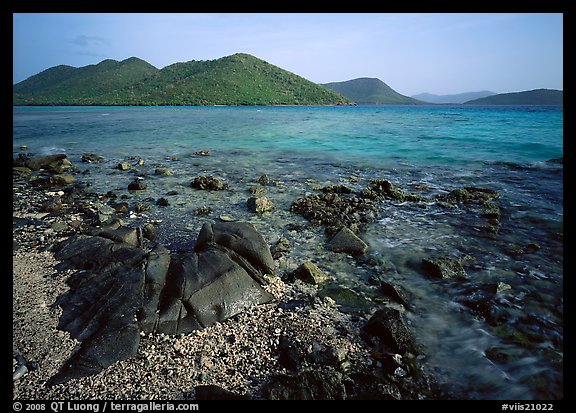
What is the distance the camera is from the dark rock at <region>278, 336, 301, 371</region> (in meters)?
4.71

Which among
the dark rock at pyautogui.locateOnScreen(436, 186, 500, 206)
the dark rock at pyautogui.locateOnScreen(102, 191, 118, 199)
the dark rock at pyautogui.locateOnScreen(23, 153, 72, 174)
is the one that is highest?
the dark rock at pyautogui.locateOnScreen(23, 153, 72, 174)

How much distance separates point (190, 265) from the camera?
249 inches

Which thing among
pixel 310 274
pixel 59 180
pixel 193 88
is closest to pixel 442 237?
pixel 310 274

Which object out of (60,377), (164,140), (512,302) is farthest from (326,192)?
(164,140)

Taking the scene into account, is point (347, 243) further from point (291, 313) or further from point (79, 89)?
point (79, 89)

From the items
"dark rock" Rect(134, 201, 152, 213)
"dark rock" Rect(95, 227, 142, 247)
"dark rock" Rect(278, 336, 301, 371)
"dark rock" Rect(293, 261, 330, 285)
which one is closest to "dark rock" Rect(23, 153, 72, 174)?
"dark rock" Rect(134, 201, 152, 213)

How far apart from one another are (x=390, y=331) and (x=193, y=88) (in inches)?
6472

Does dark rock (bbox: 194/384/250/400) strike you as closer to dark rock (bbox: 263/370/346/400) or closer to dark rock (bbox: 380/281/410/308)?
dark rock (bbox: 263/370/346/400)

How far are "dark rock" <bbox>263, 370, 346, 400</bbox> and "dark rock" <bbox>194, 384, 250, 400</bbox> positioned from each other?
408mm

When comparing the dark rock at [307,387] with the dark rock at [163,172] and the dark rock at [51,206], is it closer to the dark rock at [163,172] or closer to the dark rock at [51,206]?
the dark rock at [51,206]

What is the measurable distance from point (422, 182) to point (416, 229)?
7.64 m

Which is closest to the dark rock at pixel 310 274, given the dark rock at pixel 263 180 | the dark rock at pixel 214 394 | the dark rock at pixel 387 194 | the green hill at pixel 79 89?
the dark rock at pixel 214 394

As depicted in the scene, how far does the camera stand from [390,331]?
519 centimetres

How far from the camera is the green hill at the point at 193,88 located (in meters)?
143
